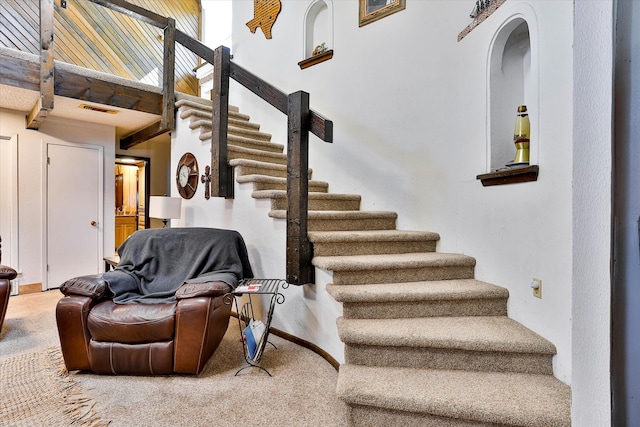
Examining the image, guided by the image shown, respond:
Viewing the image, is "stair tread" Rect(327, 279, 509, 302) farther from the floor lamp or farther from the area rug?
the floor lamp

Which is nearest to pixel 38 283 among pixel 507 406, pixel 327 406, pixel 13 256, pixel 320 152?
pixel 13 256

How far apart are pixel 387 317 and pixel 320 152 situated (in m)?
2.27

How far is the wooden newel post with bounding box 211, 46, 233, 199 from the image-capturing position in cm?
310

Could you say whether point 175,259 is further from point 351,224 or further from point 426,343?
point 426,343

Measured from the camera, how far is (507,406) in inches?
56.3

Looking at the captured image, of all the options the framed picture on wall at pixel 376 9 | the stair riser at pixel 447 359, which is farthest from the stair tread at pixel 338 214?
the framed picture on wall at pixel 376 9

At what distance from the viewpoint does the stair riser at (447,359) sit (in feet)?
5.64

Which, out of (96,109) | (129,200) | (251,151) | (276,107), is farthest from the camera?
(129,200)

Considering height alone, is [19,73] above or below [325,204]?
A: above

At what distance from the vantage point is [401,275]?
7.50ft

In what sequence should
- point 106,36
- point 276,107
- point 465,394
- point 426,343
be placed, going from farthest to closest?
1. point 106,36
2. point 276,107
3. point 426,343
4. point 465,394

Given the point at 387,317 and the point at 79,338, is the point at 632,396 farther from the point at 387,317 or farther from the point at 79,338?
the point at 79,338

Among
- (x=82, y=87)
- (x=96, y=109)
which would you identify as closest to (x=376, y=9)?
(x=82, y=87)

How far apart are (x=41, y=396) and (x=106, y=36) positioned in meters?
5.12
